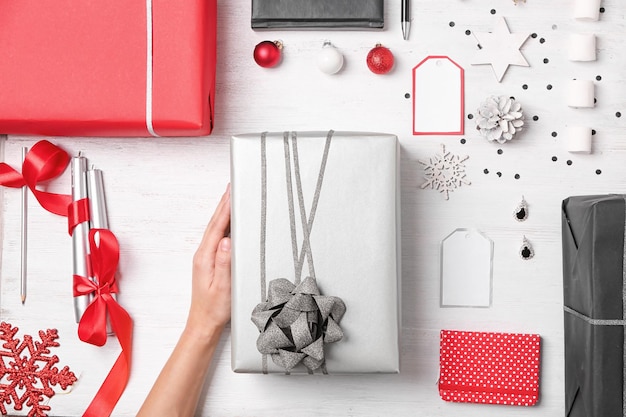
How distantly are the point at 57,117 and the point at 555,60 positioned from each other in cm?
81

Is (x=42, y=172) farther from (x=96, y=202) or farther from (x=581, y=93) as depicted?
(x=581, y=93)

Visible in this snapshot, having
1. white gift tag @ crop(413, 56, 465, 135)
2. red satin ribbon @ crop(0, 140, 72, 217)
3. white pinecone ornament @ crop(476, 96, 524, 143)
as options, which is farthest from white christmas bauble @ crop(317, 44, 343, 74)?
red satin ribbon @ crop(0, 140, 72, 217)

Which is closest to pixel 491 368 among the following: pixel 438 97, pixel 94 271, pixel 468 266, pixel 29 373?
pixel 468 266

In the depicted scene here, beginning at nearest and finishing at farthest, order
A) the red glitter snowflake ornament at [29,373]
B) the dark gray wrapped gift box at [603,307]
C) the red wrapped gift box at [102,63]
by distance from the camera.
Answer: the dark gray wrapped gift box at [603,307], the red wrapped gift box at [102,63], the red glitter snowflake ornament at [29,373]

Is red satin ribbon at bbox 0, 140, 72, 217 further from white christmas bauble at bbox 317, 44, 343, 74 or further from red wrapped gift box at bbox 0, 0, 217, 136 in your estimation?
white christmas bauble at bbox 317, 44, 343, 74

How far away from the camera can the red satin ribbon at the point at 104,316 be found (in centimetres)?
110

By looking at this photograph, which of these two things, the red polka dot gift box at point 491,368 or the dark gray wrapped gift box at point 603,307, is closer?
the dark gray wrapped gift box at point 603,307

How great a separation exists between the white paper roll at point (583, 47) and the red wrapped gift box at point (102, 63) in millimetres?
600

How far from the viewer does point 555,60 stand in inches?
43.2

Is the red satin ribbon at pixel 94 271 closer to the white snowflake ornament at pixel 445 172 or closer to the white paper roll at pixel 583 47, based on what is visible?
the white snowflake ornament at pixel 445 172

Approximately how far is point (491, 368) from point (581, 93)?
476 mm

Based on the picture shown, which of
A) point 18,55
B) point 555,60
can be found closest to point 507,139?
point 555,60

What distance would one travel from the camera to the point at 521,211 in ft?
3.60

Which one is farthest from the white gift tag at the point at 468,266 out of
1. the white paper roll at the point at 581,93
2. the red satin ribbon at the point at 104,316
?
the red satin ribbon at the point at 104,316
